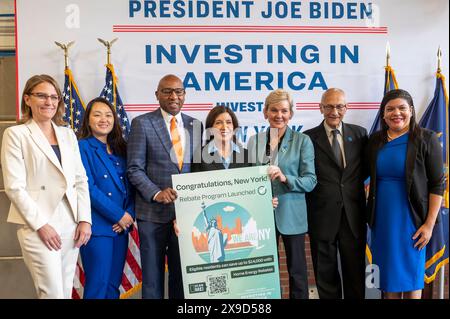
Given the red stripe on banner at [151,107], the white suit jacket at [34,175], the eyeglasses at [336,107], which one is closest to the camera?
the white suit jacket at [34,175]

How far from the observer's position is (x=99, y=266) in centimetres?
344

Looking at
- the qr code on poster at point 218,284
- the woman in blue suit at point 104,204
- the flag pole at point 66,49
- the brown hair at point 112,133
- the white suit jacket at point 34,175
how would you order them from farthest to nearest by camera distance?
the flag pole at point 66,49 → the brown hair at point 112,133 → the woman in blue suit at point 104,204 → the qr code on poster at point 218,284 → the white suit jacket at point 34,175

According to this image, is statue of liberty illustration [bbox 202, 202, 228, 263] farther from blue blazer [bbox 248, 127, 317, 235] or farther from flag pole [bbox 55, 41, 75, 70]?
flag pole [bbox 55, 41, 75, 70]

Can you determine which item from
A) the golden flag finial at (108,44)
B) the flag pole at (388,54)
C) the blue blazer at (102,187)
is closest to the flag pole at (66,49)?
the golden flag finial at (108,44)

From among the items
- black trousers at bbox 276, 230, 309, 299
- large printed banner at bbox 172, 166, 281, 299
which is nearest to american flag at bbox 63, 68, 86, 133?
large printed banner at bbox 172, 166, 281, 299

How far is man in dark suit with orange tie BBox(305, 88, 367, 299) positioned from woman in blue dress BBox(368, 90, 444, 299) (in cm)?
17

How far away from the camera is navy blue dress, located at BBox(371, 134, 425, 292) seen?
350cm

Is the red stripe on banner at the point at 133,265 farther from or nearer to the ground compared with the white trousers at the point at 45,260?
nearer to the ground

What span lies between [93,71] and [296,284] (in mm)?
2243

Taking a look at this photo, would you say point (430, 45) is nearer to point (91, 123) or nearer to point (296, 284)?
point (296, 284)

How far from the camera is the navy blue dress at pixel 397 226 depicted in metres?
3.50

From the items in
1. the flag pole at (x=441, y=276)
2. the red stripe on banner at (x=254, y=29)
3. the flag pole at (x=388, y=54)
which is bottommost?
the flag pole at (x=441, y=276)

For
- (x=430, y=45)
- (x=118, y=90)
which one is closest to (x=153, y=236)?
(x=118, y=90)

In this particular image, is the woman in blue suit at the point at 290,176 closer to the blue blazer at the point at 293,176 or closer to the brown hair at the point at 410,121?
the blue blazer at the point at 293,176
